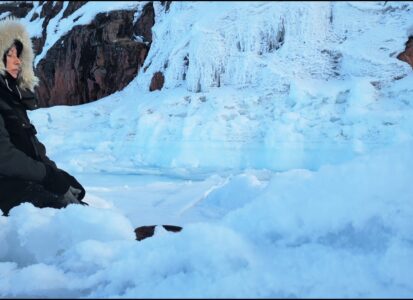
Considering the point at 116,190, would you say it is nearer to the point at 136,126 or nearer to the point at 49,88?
the point at 136,126

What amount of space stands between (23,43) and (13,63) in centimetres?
15

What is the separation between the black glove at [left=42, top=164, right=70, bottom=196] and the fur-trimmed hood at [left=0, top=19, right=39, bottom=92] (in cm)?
53

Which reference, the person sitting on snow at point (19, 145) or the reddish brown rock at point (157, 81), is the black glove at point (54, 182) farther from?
the reddish brown rock at point (157, 81)

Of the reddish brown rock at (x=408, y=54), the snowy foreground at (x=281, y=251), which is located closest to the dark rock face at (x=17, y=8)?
the reddish brown rock at (x=408, y=54)

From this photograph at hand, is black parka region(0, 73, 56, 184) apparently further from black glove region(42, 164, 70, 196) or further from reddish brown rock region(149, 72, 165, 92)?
reddish brown rock region(149, 72, 165, 92)

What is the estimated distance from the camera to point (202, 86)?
9516 millimetres

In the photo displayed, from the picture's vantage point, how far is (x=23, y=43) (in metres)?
2.37

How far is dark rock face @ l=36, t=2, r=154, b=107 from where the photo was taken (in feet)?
43.1

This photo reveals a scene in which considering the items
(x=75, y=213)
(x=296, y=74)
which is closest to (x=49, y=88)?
(x=296, y=74)

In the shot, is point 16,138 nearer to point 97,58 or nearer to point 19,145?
point 19,145

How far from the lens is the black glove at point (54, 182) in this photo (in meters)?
2.13

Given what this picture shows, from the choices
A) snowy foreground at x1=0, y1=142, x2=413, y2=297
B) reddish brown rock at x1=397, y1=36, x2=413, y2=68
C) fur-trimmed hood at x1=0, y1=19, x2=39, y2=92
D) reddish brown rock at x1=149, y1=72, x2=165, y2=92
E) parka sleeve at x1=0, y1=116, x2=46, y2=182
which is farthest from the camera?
reddish brown rock at x1=149, y1=72, x2=165, y2=92

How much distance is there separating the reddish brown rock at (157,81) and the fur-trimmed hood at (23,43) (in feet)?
28.2

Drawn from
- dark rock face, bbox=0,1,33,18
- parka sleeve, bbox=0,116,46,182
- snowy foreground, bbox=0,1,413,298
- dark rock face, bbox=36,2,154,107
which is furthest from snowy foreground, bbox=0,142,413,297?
dark rock face, bbox=0,1,33,18
